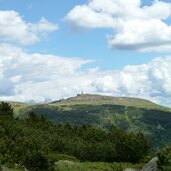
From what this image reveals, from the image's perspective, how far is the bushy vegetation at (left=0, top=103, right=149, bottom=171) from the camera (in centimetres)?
9677

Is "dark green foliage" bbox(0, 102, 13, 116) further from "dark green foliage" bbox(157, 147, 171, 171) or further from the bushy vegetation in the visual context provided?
"dark green foliage" bbox(157, 147, 171, 171)

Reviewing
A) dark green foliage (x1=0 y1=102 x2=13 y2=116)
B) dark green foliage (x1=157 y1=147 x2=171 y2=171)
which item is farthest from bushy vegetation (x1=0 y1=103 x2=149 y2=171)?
dark green foliage (x1=157 y1=147 x2=171 y2=171)

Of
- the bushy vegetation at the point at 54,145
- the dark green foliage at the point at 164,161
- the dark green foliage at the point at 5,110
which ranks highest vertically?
the dark green foliage at the point at 5,110

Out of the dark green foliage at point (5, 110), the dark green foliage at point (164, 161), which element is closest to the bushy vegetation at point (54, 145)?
the dark green foliage at point (5, 110)

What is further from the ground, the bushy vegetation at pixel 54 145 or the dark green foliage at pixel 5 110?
the dark green foliage at pixel 5 110

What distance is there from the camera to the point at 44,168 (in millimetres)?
95500

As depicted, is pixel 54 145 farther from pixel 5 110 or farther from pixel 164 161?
pixel 164 161

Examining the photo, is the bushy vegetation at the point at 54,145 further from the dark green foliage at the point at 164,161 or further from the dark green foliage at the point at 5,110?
the dark green foliage at the point at 164,161

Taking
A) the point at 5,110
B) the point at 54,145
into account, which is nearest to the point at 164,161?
the point at 54,145

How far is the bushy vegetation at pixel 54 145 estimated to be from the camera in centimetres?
9677

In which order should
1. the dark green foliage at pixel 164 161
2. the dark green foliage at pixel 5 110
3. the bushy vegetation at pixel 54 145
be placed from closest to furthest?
the dark green foliage at pixel 164 161
the bushy vegetation at pixel 54 145
the dark green foliage at pixel 5 110

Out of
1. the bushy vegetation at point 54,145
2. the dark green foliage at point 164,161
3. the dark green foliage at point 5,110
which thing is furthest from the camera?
the dark green foliage at point 5,110

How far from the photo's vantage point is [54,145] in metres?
152

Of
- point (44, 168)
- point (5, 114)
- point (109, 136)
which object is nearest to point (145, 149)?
point (109, 136)
